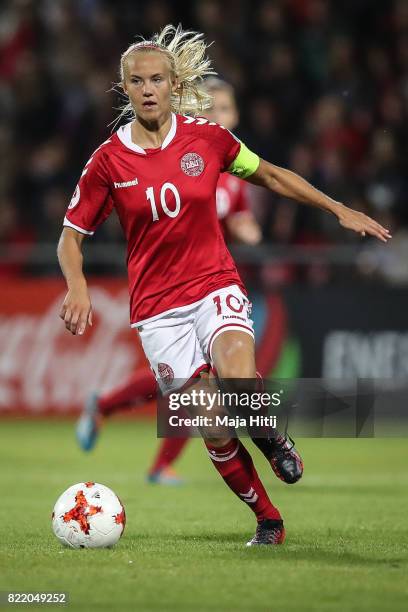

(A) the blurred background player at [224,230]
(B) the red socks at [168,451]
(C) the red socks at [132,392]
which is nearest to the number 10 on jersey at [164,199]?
(A) the blurred background player at [224,230]

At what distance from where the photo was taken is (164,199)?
6.29 meters

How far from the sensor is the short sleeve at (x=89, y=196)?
6.31 meters

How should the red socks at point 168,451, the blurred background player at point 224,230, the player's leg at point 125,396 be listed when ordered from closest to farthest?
the blurred background player at point 224,230 < the red socks at point 168,451 < the player's leg at point 125,396

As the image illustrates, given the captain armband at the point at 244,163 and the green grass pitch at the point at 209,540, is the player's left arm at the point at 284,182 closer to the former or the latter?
the captain armband at the point at 244,163

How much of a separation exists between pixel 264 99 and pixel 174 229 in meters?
9.40

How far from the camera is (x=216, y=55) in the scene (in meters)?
15.9

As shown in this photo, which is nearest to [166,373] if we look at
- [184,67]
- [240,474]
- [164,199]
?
[240,474]

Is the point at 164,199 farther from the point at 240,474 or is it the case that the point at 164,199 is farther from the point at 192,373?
the point at 240,474

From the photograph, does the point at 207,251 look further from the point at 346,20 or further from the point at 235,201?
A: the point at 346,20

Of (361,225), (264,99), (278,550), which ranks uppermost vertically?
(264,99)

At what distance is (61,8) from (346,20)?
387cm

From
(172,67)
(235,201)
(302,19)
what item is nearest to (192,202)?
(172,67)

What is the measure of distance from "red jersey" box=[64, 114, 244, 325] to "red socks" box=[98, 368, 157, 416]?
3.00m

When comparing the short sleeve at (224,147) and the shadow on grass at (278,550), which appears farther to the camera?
the short sleeve at (224,147)
